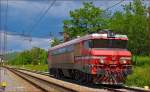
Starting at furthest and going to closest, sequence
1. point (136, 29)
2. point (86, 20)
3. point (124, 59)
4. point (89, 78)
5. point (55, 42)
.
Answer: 1. point (55, 42)
2. point (86, 20)
3. point (136, 29)
4. point (89, 78)
5. point (124, 59)

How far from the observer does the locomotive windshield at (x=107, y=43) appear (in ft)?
104

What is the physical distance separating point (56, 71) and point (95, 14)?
98.9 ft

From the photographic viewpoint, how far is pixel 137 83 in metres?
34.1

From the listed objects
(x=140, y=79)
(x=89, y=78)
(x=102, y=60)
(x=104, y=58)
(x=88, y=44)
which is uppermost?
(x=88, y=44)

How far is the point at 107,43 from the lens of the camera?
1249 inches

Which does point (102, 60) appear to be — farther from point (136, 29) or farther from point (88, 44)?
point (136, 29)

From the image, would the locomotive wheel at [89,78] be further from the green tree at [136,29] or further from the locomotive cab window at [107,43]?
the green tree at [136,29]

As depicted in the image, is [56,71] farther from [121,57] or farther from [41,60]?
[41,60]

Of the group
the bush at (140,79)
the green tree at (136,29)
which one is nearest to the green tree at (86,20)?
the green tree at (136,29)

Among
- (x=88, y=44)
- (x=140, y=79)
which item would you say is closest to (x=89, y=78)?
(x=88, y=44)

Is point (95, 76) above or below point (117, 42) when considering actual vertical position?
below

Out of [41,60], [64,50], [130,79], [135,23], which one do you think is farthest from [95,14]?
[41,60]

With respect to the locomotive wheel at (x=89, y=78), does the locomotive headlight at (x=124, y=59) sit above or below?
above

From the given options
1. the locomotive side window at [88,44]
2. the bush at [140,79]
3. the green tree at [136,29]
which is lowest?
the bush at [140,79]
